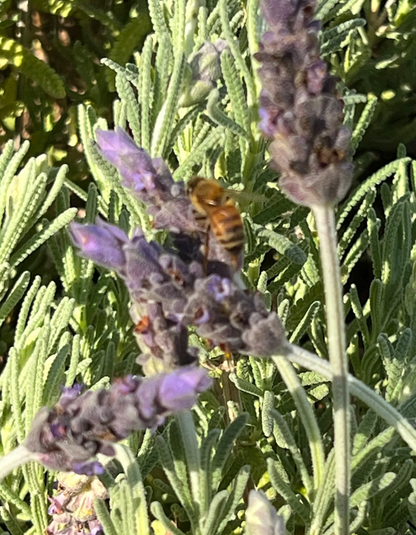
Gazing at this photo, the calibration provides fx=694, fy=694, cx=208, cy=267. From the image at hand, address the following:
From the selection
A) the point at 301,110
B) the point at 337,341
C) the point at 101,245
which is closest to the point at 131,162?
the point at 101,245

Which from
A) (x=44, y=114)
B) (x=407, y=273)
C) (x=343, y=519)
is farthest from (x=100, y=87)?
(x=343, y=519)

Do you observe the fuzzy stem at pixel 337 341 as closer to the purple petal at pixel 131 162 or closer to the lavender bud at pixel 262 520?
the lavender bud at pixel 262 520

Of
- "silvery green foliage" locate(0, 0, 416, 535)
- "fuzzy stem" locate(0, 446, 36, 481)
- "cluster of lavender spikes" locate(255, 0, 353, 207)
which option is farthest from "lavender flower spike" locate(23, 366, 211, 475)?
"cluster of lavender spikes" locate(255, 0, 353, 207)

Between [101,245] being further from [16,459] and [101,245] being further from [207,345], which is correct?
[207,345]

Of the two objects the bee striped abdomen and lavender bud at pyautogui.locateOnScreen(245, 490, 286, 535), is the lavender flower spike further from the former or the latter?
the bee striped abdomen

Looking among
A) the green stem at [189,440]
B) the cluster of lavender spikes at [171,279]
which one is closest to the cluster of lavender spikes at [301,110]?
the cluster of lavender spikes at [171,279]
